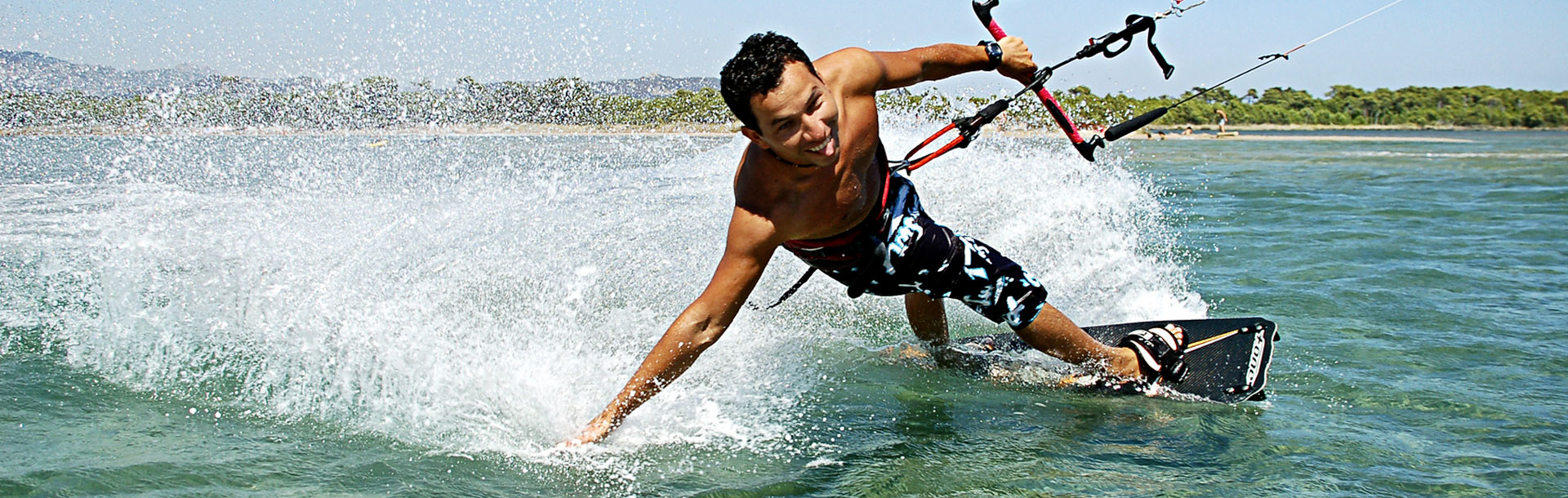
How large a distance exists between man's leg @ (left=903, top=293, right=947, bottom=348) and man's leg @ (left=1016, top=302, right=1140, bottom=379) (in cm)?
53

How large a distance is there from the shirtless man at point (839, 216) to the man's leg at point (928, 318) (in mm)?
614

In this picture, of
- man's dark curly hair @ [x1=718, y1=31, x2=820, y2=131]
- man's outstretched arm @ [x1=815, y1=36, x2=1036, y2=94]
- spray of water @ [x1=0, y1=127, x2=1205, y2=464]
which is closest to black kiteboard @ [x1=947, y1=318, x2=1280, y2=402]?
spray of water @ [x1=0, y1=127, x2=1205, y2=464]

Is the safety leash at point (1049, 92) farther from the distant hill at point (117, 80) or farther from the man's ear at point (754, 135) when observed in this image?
the distant hill at point (117, 80)

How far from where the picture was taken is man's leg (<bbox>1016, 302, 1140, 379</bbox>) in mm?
4043

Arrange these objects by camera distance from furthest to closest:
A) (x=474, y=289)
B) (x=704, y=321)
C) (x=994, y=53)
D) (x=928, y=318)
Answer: (x=474, y=289)
(x=928, y=318)
(x=994, y=53)
(x=704, y=321)

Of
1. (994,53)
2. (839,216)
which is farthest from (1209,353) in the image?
(839,216)

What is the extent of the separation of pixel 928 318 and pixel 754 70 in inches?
83.9

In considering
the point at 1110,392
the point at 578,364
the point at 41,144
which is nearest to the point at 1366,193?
the point at 1110,392

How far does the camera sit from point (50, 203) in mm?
8125

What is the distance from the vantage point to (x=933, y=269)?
3779 millimetres

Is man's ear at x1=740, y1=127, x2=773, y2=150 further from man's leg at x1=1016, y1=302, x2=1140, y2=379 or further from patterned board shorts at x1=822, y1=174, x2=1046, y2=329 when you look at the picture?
man's leg at x1=1016, y1=302, x2=1140, y2=379

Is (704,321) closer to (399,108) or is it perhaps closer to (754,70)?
(754,70)

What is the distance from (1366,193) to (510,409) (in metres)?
13.9

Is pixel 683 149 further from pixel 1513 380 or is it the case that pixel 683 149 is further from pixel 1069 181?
pixel 1513 380
